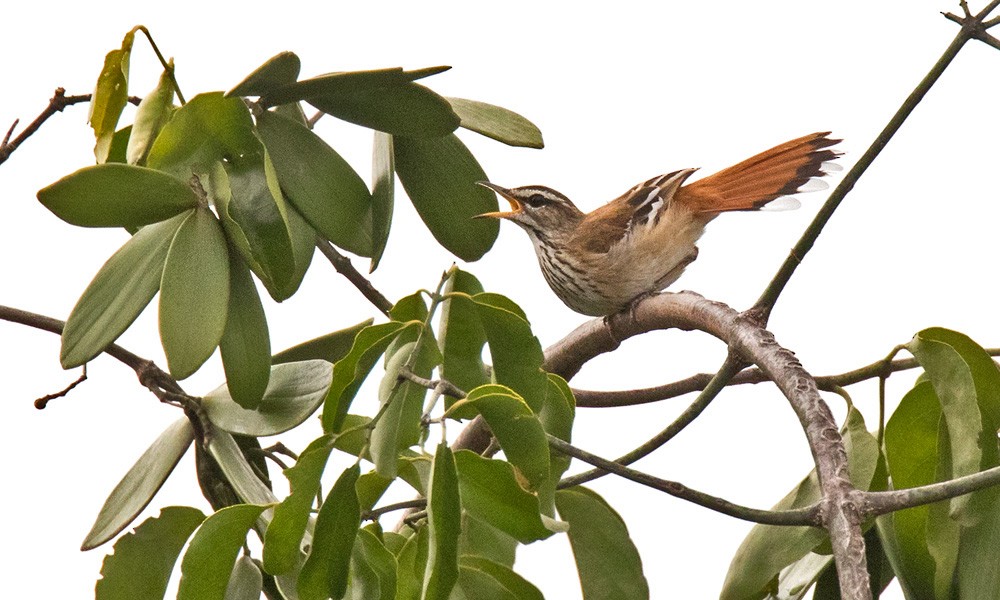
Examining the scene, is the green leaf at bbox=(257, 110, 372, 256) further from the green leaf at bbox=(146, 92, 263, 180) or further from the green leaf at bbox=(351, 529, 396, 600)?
the green leaf at bbox=(351, 529, 396, 600)

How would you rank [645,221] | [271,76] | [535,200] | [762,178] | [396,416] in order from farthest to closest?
[535,200], [645,221], [762,178], [271,76], [396,416]

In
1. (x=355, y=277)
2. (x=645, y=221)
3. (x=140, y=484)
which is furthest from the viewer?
(x=645, y=221)

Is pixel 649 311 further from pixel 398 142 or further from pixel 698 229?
pixel 698 229

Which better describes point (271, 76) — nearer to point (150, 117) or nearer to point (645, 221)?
point (150, 117)

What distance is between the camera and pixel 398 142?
110cm

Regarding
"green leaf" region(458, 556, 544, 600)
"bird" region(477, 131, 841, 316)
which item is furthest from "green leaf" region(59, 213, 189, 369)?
"bird" region(477, 131, 841, 316)

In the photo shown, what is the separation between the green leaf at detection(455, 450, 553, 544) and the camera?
2.47 feet

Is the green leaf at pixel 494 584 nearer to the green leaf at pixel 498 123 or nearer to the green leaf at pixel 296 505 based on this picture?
the green leaf at pixel 296 505

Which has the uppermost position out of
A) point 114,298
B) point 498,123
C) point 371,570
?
point 498,123

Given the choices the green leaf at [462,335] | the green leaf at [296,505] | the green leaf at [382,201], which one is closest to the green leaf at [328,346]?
the green leaf at [382,201]

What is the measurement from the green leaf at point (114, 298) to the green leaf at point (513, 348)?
0.90ft

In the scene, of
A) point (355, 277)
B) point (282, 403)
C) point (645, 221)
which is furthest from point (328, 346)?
point (645, 221)

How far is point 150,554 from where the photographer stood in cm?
95

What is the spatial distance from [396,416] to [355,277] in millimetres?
546
